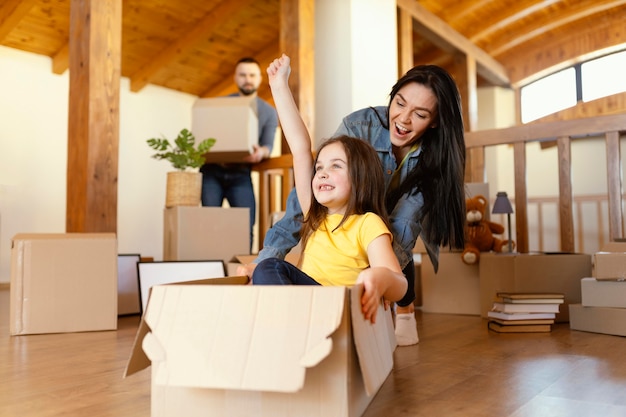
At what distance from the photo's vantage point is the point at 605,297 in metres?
2.17

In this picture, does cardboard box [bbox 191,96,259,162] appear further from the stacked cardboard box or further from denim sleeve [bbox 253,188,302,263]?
the stacked cardboard box

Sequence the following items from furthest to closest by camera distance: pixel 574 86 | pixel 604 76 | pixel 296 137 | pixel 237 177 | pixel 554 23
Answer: pixel 574 86, pixel 604 76, pixel 554 23, pixel 237 177, pixel 296 137

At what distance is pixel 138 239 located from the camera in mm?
6090

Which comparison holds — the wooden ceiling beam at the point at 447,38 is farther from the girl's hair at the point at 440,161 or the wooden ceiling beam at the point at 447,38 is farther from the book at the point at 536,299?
the girl's hair at the point at 440,161

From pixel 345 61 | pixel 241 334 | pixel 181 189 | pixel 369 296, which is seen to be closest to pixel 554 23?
pixel 345 61

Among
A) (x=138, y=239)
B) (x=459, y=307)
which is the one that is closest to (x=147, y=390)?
(x=459, y=307)

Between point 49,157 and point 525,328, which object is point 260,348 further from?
point 49,157

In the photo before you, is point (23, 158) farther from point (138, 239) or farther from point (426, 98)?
point (426, 98)

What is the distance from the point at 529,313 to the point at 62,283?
1723mm

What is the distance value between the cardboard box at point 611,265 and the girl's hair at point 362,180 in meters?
1.05

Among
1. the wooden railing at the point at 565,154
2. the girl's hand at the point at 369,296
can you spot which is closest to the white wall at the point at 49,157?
the wooden railing at the point at 565,154

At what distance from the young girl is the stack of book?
972 mm

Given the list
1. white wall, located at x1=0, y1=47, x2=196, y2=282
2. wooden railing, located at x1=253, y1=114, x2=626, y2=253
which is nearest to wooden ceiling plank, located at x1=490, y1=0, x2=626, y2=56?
white wall, located at x1=0, y1=47, x2=196, y2=282

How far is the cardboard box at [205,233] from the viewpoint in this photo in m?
2.96
